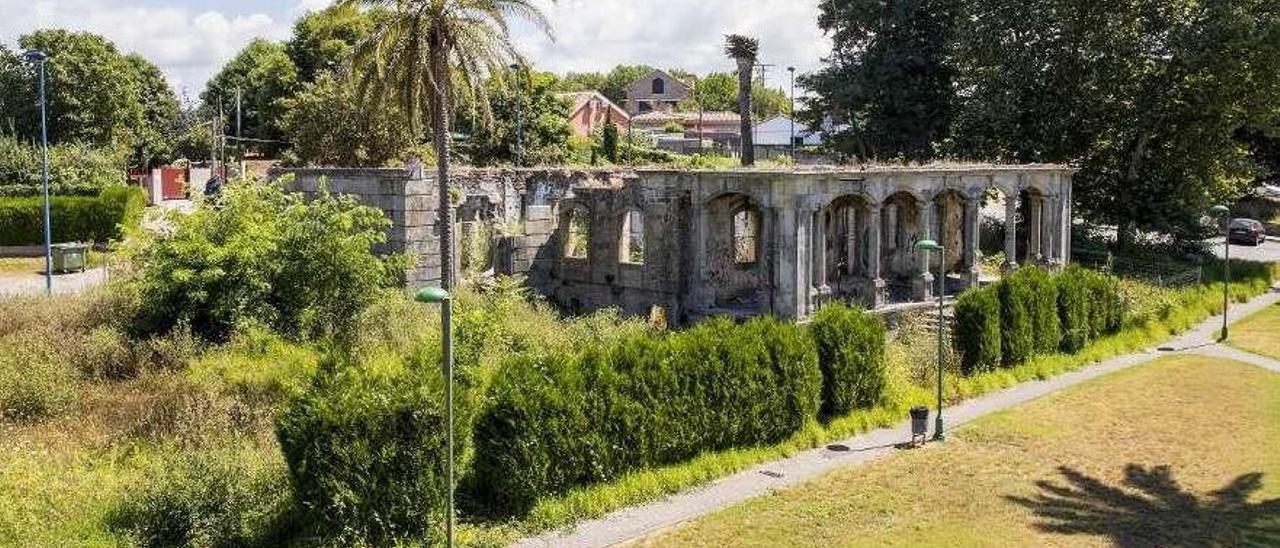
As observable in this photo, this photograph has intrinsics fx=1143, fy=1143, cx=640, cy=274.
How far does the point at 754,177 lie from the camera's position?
91.1 feet

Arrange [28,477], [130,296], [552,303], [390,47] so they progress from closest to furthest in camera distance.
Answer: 1. [28,477]
2. [130,296]
3. [390,47]
4. [552,303]

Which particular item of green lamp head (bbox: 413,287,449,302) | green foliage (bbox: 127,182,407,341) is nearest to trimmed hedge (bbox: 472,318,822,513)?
green lamp head (bbox: 413,287,449,302)

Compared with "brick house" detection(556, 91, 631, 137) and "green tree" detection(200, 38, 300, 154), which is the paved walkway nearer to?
"green tree" detection(200, 38, 300, 154)

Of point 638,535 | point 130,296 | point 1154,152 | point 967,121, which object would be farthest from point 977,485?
point 1154,152

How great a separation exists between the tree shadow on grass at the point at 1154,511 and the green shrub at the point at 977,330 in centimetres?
599

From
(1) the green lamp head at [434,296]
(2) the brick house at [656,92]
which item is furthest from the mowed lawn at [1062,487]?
(2) the brick house at [656,92]

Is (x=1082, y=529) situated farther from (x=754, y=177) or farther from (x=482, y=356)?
(x=754, y=177)

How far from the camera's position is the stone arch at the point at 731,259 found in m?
29.9

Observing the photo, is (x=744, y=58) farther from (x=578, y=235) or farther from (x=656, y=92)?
(x=656, y=92)

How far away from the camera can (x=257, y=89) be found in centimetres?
6675

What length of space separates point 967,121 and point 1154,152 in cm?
705

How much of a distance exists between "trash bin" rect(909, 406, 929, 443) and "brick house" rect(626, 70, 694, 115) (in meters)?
94.9

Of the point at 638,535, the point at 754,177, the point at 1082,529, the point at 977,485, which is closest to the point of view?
the point at 638,535

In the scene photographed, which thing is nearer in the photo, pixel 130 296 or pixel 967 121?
pixel 130 296
